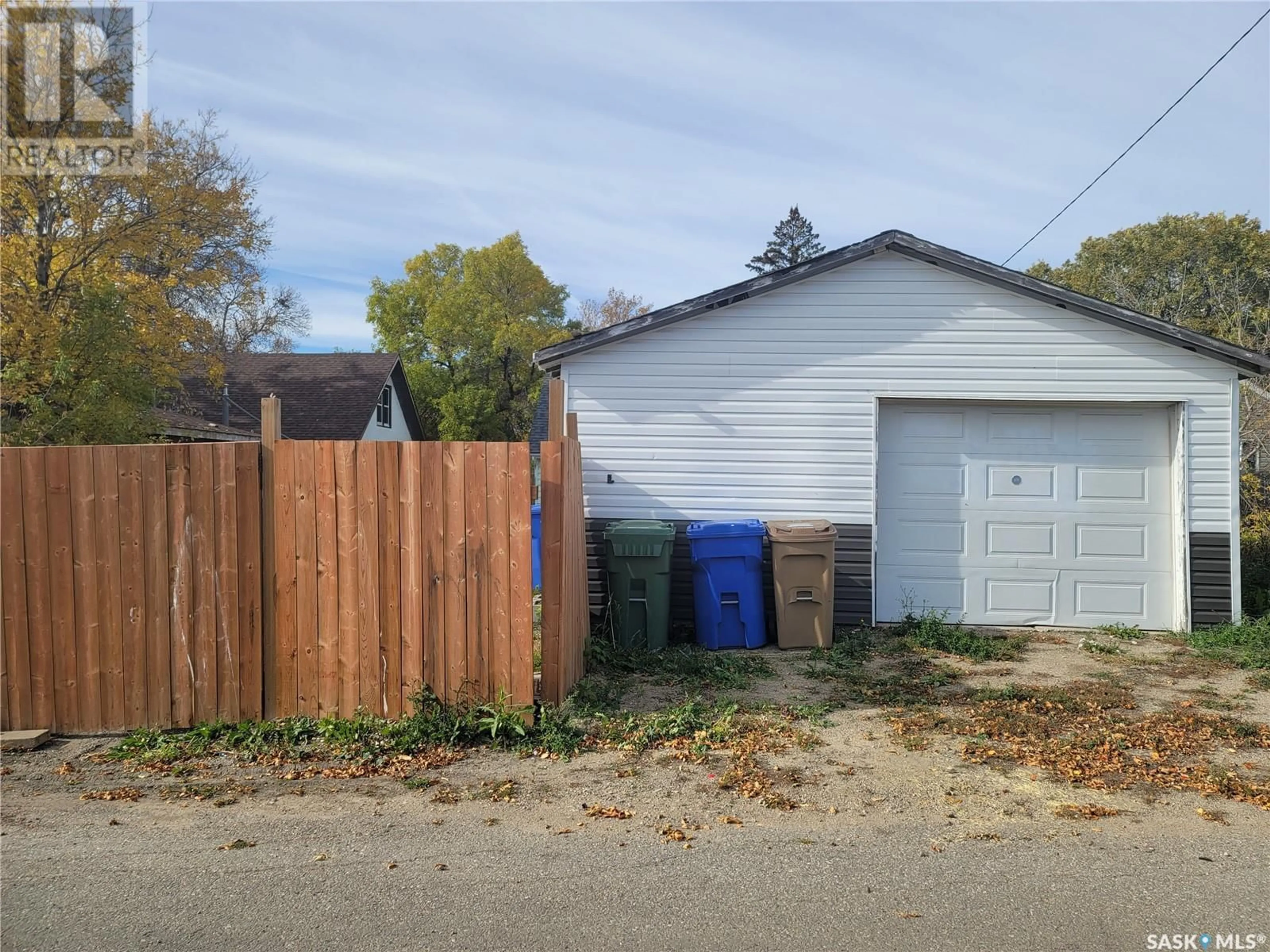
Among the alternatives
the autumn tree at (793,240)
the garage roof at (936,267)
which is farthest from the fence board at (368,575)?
the autumn tree at (793,240)

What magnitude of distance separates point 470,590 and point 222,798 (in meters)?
1.77

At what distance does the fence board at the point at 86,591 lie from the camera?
5391 millimetres

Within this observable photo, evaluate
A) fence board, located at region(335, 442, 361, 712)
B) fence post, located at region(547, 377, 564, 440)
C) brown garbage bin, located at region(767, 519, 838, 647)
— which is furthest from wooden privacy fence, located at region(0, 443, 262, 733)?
brown garbage bin, located at region(767, 519, 838, 647)

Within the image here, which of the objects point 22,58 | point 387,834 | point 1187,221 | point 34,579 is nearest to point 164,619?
point 34,579

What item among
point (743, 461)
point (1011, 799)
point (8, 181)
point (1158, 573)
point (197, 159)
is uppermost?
point (197, 159)

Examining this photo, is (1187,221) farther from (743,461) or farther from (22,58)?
(22,58)

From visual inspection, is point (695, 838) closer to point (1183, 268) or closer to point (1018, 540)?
point (1018, 540)

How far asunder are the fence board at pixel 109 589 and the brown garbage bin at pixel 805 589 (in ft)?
17.4

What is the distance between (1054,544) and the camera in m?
8.75

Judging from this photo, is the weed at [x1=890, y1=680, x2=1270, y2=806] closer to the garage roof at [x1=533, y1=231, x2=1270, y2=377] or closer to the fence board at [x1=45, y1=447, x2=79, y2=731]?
the garage roof at [x1=533, y1=231, x2=1270, y2=377]

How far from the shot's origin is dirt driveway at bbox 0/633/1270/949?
327cm

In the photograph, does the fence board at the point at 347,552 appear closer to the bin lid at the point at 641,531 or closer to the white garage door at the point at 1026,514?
the bin lid at the point at 641,531

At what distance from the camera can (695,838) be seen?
13.3 ft

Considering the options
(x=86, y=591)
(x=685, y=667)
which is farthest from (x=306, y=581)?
(x=685, y=667)
